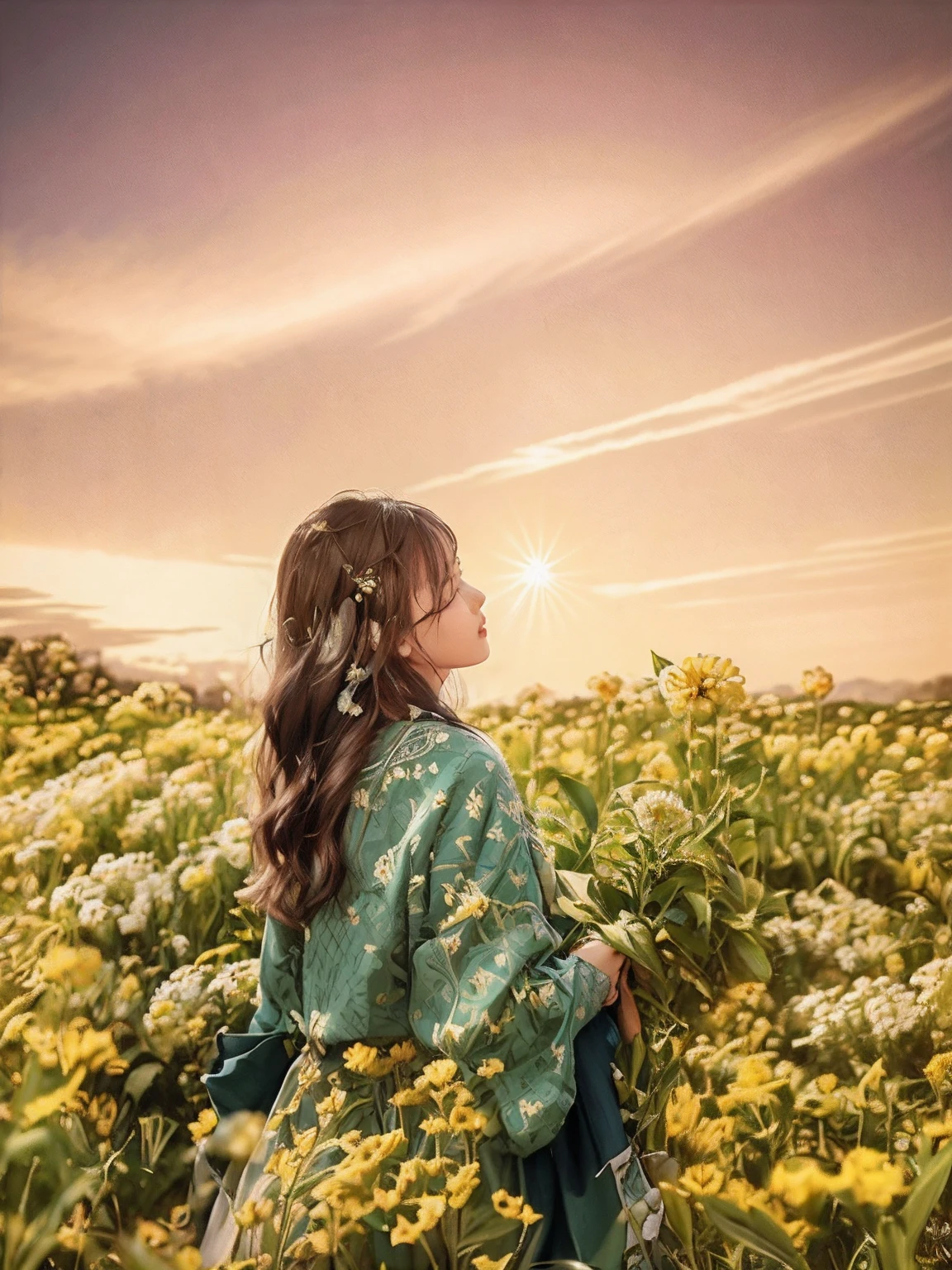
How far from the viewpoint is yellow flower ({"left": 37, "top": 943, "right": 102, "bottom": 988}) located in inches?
51.7

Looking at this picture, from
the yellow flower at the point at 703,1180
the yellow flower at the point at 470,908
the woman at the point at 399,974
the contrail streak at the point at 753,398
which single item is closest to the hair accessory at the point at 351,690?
the woman at the point at 399,974

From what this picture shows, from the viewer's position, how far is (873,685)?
1.95m

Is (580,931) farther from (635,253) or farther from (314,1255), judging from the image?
(635,253)

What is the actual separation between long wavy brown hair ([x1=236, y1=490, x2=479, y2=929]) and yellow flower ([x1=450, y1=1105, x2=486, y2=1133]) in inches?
11.3

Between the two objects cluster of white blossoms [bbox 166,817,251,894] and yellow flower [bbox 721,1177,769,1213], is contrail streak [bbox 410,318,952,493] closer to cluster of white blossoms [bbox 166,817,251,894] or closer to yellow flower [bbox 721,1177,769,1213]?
cluster of white blossoms [bbox 166,817,251,894]

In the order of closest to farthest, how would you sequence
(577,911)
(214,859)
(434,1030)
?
(434,1030) → (577,911) → (214,859)

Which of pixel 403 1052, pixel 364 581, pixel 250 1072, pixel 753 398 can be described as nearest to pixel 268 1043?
pixel 250 1072

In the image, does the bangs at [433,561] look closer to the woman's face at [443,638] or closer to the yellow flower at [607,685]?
the woman's face at [443,638]

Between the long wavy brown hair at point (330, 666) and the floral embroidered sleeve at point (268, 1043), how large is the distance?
0.20ft

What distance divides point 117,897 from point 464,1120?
0.90 m

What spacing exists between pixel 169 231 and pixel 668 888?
176 centimetres

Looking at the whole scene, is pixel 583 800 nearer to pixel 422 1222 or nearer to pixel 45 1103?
pixel 422 1222

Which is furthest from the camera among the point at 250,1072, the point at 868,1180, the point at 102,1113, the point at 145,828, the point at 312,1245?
the point at 145,828

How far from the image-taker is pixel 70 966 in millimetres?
1401
